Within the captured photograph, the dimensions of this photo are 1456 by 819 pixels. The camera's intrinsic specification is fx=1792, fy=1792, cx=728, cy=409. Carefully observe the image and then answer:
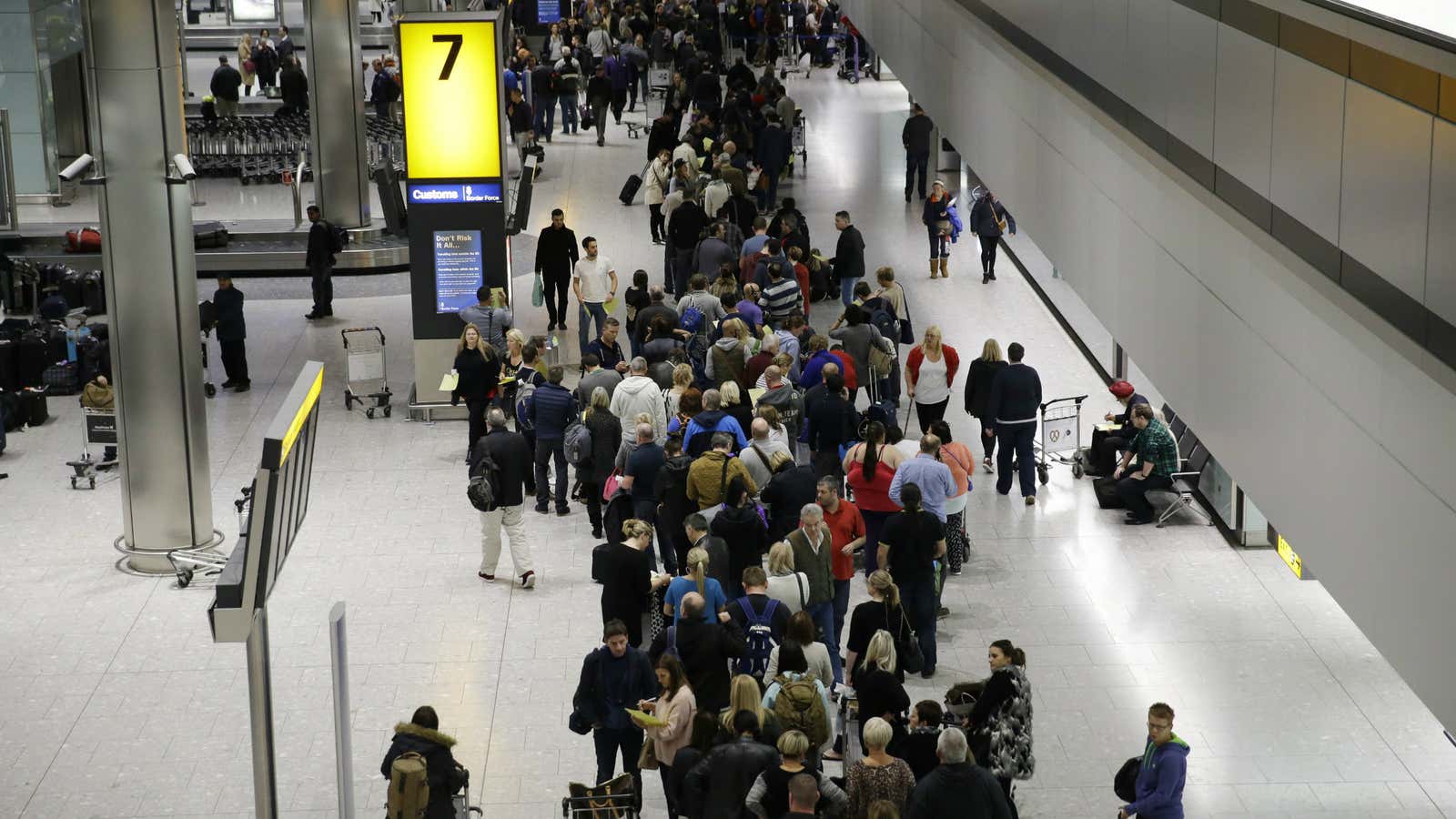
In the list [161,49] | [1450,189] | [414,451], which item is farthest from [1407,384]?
[414,451]

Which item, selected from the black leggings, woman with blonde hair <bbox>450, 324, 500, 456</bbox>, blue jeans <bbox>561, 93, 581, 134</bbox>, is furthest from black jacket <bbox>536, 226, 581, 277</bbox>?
blue jeans <bbox>561, 93, 581, 134</bbox>

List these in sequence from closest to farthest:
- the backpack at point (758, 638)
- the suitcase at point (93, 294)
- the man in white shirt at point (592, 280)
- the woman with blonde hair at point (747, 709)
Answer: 1. the woman with blonde hair at point (747, 709)
2. the backpack at point (758, 638)
3. the man in white shirt at point (592, 280)
4. the suitcase at point (93, 294)

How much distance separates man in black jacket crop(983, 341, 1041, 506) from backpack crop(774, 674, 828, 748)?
6.41 metres

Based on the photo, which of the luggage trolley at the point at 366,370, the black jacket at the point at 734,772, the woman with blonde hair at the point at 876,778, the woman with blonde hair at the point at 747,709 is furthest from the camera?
the luggage trolley at the point at 366,370

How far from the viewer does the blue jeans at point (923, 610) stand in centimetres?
1198

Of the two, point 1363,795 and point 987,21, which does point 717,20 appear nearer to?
point 987,21

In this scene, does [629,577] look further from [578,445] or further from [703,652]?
A: [578,445]

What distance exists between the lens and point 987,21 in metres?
16.4

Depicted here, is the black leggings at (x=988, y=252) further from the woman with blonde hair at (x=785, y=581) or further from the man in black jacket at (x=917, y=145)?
the woman with blonde hair at (x=785, y=581)

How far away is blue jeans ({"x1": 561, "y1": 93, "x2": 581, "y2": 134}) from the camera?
37.2 metres

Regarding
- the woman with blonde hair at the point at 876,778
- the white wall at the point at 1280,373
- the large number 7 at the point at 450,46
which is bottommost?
the woman with blonde hair at the point at 876,778

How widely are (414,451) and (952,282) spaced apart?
32.3ft

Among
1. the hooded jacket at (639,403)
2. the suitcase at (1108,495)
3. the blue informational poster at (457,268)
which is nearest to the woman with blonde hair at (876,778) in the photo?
the hooded jacket at (639,403)

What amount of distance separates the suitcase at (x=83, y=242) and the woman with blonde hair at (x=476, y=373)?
10.5 metres
